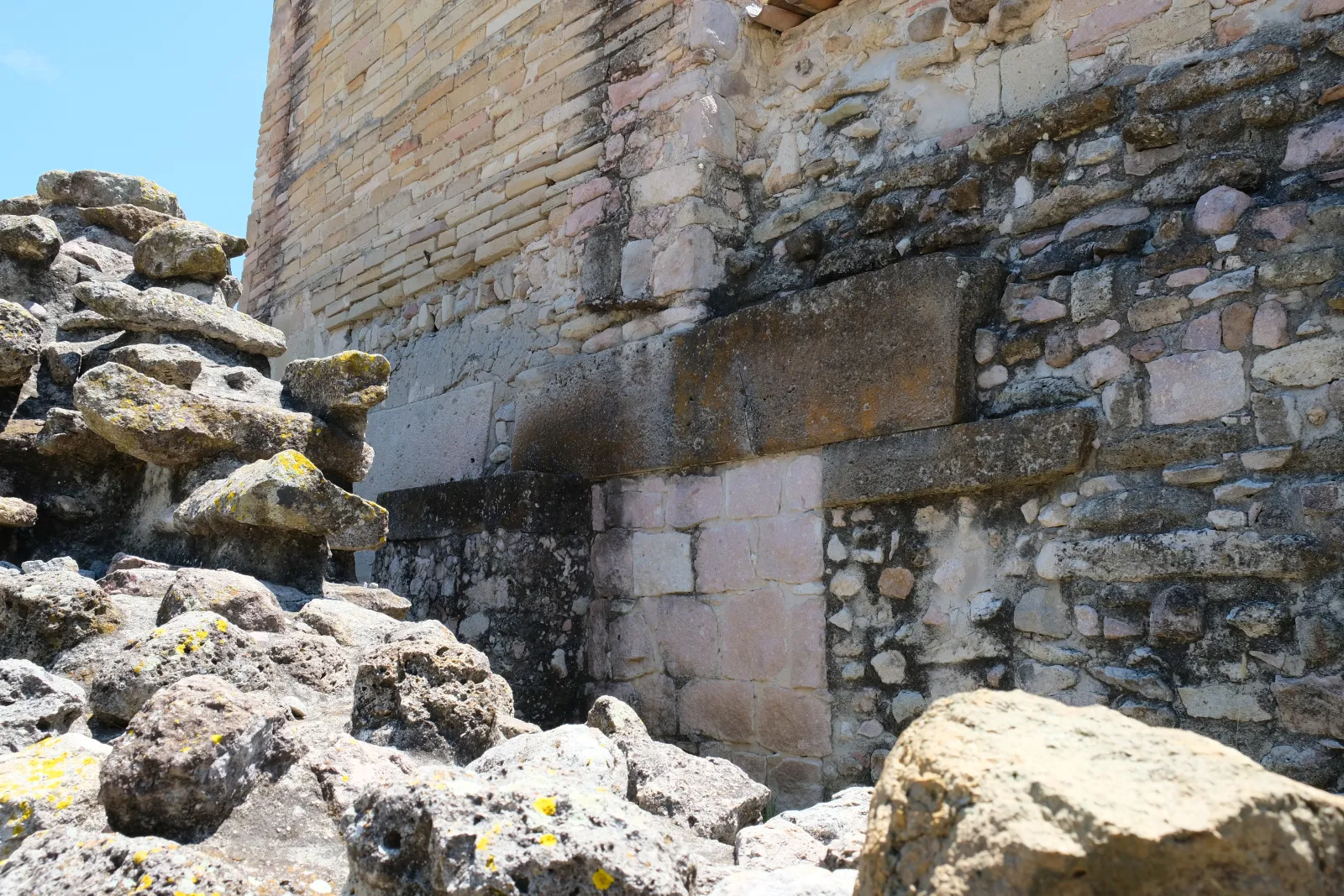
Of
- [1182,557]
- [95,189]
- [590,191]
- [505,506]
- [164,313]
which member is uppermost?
[590,191]

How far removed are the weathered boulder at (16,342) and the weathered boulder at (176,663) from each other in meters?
1.19

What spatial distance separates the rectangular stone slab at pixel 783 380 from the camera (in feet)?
11.0

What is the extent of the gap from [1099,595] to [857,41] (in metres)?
2.20

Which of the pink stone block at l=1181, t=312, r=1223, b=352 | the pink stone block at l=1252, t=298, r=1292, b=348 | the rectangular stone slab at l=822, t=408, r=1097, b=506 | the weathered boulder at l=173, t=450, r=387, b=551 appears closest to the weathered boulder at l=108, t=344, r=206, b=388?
the weathered boulder at l=173, t=450, r=387, b=551

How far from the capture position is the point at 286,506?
2.82 meters

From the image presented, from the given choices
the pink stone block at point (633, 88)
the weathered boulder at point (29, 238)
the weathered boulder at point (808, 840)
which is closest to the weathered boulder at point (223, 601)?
the weathered boulder at point (808, 840)

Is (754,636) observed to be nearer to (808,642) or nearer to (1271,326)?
(808,642)

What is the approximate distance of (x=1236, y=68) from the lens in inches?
121

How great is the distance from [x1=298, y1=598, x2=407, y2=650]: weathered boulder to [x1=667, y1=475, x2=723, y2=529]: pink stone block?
4.67ft

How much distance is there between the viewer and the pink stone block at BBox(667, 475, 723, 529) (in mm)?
4008

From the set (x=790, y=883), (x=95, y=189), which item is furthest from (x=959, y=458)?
(x=95, y=189)

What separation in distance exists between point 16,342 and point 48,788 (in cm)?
182

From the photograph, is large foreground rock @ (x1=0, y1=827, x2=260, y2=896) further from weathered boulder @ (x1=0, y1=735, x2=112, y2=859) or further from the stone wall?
the stone wall

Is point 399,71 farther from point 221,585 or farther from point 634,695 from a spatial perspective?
point 221,585
